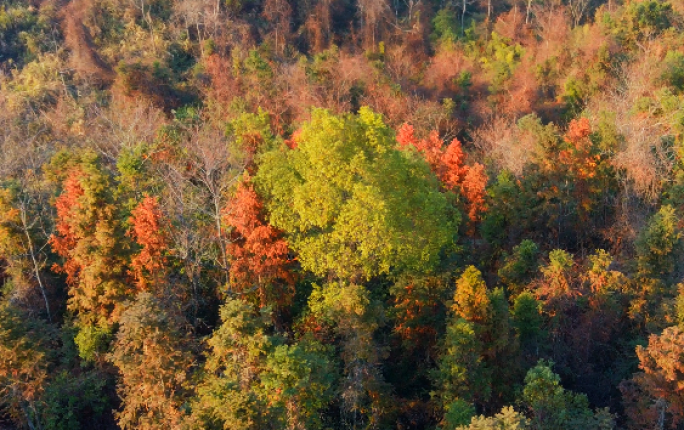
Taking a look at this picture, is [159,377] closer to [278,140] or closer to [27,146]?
[278,140]

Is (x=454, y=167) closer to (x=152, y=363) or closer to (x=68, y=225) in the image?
(x=68, y=225)

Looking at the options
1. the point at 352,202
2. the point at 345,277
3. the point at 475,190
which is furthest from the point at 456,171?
the point at 352,202

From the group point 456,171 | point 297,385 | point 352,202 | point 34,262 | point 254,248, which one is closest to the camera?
point 297,385

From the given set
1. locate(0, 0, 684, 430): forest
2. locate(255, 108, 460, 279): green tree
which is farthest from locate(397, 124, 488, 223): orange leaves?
locate(255, 108, 460, 279): green tree

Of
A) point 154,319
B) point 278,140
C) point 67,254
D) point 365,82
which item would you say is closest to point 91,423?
point 67,254

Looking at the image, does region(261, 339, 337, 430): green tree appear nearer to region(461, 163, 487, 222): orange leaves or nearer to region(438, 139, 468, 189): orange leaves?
region(461, 163, 487, 222): orange leaves
